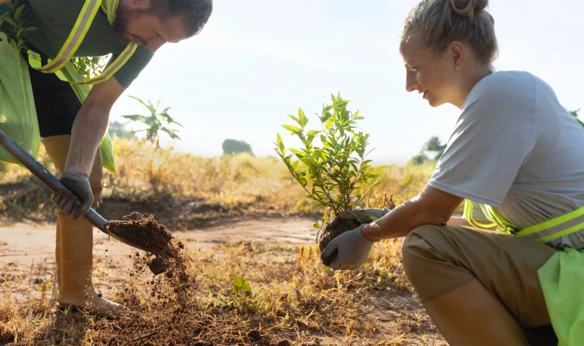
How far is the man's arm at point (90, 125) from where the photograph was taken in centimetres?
246

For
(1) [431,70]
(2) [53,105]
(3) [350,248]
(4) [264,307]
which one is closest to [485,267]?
(3) [350,248]

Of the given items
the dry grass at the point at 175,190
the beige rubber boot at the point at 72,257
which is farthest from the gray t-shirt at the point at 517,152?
the dry grass at the point at 175,190

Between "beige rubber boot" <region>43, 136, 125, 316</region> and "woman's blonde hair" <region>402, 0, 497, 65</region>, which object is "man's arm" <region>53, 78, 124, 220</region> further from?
"woman's blonde hair" <region>402, 0, 497, 65</region>

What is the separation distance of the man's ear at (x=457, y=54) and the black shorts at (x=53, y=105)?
6.83ft

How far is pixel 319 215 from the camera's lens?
7.32m

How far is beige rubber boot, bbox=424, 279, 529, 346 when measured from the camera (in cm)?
161

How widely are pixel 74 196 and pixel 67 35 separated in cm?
84

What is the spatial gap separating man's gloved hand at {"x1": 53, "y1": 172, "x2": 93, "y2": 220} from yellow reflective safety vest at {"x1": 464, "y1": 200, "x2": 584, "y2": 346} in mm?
2061

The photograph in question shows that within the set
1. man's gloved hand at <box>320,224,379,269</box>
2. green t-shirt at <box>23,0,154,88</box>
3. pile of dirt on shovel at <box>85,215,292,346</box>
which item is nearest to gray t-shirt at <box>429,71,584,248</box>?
man's gloved hand at <box>320,224,379,269</box>

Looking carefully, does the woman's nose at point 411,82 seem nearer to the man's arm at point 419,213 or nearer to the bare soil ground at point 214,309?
the man's arm at point 419,213

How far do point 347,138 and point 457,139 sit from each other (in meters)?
0.91

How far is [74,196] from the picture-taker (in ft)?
7.64

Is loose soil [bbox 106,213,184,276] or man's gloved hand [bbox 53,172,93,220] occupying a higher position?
man's gloved hand [bbox 53,172,93,220]

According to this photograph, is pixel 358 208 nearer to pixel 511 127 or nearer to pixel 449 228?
pixel 449 228
